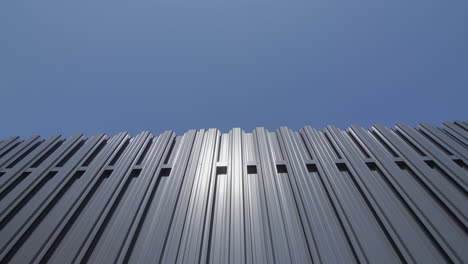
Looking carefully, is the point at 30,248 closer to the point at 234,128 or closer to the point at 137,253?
the point at 137,253

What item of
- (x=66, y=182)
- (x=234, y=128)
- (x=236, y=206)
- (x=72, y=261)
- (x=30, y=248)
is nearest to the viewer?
(x=72, y=261)

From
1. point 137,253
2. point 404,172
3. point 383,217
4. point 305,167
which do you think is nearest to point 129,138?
point 137,253

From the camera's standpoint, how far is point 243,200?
355 cm

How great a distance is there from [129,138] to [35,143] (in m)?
3.13

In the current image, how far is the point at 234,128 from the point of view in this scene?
6637mm

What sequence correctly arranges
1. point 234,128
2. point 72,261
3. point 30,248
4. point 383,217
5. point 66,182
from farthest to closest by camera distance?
point 234,128, point 66,182, point 383,217, point 30,248, point 72,261

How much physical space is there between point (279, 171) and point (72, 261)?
3.84 m

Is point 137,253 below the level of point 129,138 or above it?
below

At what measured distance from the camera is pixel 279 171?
4.41 m

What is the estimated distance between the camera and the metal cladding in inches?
107

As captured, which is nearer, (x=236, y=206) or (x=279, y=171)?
(x=236, y=206)

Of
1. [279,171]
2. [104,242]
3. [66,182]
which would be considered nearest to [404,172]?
[279,171]

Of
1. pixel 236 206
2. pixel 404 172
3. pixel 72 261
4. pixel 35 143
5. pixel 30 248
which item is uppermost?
pixel 35 143

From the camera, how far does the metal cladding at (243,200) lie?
8.92ft
